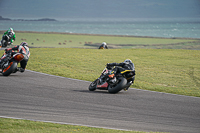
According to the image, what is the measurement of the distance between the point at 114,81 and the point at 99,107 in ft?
7.74

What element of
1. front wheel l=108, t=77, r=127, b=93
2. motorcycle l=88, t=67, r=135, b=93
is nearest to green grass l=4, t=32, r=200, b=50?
motorcycle l=88, t=67, r=135, b=93

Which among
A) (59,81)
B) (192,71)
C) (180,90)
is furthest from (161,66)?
(59,81)

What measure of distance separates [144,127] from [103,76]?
462cm

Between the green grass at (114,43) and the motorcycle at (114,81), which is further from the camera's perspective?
the green grass at (114,43)

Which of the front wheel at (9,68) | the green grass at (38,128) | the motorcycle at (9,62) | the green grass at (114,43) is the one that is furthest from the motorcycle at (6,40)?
the green grass at (38,128)

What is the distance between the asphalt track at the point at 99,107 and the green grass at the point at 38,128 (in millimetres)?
424

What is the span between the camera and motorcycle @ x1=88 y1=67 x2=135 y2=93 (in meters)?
12.2

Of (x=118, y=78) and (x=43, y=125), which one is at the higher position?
(x=118, y=78)

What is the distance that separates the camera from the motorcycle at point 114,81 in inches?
481

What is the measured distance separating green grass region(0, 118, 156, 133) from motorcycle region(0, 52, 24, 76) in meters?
7.45

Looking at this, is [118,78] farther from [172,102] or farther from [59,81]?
[59,81]

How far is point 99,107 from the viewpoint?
33.4ft

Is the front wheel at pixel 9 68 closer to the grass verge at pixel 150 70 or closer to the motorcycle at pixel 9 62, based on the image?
the motorcycle at pixel 9 62

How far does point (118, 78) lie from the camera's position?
1241cm
